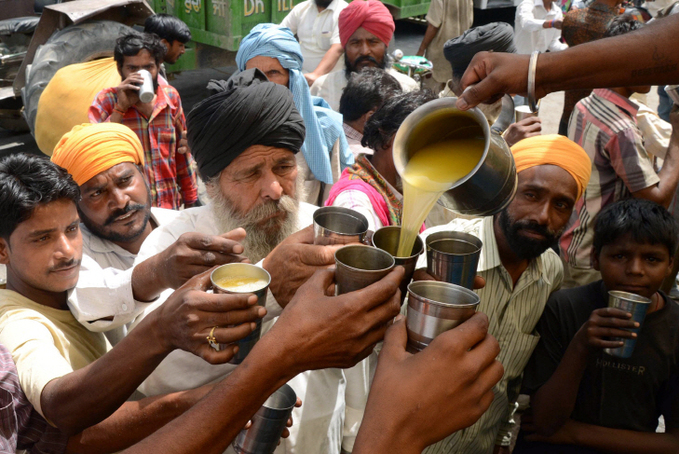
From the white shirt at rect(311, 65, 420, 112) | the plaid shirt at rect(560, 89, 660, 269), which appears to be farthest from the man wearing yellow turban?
the plaid shirt at rect(560, 89, 660, 269)

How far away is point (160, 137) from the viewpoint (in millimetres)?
4477

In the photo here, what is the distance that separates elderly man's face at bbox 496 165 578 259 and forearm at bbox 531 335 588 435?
51cm

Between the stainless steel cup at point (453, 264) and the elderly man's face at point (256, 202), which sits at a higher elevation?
the stainless steel cup at point (453, 264)

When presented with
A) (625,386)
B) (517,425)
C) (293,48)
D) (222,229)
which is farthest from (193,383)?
(293,48)

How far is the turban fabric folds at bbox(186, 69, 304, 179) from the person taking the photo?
108 inches

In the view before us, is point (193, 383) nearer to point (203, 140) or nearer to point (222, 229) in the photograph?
point (222, 229)

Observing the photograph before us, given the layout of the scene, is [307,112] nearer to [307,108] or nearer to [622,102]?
[307,108]

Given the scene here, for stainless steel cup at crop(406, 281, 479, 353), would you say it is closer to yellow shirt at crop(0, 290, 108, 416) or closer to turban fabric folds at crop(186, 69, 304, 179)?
yellow shirt at crop(0, 290, 108, 416)

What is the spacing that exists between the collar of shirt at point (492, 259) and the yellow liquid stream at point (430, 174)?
0.93 m

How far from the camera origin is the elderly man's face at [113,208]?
3.12 m

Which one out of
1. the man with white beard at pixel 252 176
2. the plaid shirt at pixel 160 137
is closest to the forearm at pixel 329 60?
the plaid shirt at pixel 160 137

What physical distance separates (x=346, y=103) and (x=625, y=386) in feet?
9.12

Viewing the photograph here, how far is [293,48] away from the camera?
4777 mm

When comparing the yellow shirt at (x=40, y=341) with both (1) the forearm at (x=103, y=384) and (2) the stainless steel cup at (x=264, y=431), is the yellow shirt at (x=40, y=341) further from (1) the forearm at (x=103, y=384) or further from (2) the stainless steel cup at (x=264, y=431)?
(2) the stainless steel cup at (x=264, y=431)
